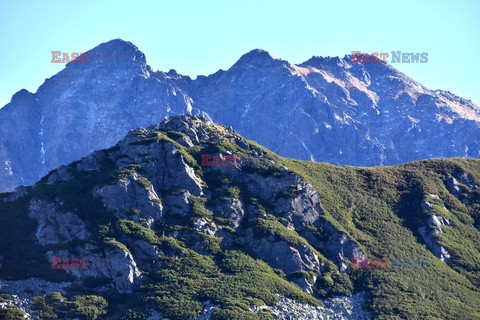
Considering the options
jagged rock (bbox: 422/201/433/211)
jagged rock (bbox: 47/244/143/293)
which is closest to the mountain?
jagged rock (bbox: 47/244/143/293)

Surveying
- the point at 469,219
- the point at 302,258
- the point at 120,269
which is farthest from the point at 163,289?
the point at 469,219

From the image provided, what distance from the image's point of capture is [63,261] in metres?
148

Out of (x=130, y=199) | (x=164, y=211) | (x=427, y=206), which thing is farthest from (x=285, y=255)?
(x=427, y=206)

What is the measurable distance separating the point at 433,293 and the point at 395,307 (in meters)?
12.4

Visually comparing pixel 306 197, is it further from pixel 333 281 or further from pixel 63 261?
pixel 63 261

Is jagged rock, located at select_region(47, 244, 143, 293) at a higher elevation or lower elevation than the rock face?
lower

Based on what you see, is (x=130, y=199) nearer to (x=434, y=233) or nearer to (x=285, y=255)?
(x=285, y=255)

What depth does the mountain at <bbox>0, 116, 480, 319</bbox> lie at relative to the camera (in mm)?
141513

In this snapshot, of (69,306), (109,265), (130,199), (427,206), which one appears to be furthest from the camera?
(427,206)

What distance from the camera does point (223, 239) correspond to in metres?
162

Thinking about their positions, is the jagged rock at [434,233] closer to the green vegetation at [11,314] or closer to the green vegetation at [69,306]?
the green vegetation at [69,306]

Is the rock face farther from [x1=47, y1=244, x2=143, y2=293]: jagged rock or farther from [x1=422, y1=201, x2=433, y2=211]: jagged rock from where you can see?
[x1=422, y1=201, x2=433, y2=211]: jagged rock

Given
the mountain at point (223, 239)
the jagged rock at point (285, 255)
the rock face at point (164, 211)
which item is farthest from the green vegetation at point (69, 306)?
the jagged rock at point (285, 255)

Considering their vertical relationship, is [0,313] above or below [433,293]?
below
